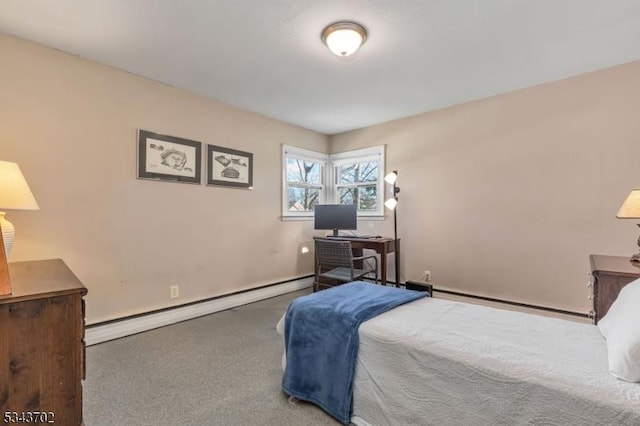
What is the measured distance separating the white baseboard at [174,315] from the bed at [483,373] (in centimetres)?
219

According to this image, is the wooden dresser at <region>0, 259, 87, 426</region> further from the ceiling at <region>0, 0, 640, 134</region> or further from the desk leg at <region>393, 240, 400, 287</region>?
the desk leg at <region>393, 240, 400, 287</region>

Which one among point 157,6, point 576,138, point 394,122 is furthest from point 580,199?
point 157,6

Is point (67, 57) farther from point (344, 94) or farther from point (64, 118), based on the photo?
point (344, 94)

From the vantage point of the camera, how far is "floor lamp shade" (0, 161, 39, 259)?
1.65 metres

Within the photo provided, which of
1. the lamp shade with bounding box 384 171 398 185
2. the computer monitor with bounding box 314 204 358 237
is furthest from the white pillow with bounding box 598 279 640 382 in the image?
the computer monitor with bounding box 314 204 358 237

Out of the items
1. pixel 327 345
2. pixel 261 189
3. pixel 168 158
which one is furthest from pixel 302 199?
pixel 327 345

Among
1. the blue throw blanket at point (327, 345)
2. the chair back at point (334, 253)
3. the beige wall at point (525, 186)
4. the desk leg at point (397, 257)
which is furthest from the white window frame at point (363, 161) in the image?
the blue throw blanket at point (327, 345)

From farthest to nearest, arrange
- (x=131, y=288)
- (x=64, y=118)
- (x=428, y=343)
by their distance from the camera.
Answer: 1. (x=131, y=288)
2. (x=64, y=118)
3. (x=428, y=343)

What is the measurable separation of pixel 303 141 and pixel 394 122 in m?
1.32

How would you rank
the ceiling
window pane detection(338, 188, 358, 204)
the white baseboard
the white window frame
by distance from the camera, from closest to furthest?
the ceiling < the white baseboard < the white window frame < window pane detection(338, 188, 358, 204)

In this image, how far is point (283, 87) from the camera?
3.12 metres

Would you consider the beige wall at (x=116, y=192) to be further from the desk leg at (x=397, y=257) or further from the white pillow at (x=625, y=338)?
the white pillow at (x=625, y=338)

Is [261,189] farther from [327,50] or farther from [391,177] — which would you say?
[327,50]

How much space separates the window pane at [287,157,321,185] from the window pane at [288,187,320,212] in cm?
14
